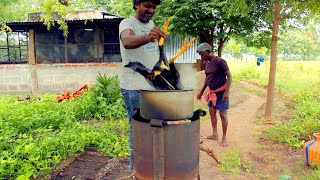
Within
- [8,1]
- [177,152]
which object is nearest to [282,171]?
[177,152]

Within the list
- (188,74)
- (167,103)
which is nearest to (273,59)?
(188,74)

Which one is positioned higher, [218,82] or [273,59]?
[273,59]

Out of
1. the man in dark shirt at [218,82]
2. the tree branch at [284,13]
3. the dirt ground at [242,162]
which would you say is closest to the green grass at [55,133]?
the dirt ground at [242,162]

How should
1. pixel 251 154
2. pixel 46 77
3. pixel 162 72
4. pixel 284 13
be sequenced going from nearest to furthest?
1. pixel 162 72
2. pixel 251 154
3. pixel 284 13
4. pixel 46 77

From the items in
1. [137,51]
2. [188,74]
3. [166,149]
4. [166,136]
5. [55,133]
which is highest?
[137,51]

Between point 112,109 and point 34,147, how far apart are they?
3166mm

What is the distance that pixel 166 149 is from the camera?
234 centimetres

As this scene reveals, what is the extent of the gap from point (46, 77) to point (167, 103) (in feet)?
34.9

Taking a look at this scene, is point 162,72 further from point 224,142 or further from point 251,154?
point 224,142

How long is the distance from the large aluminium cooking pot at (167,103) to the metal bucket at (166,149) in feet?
0.26

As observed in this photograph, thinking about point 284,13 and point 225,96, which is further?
point 284,13

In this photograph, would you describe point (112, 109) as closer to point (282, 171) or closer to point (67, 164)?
point (67, 164)

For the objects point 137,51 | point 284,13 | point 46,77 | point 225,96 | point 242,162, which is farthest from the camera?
point 46,77

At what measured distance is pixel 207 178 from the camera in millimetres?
3955
